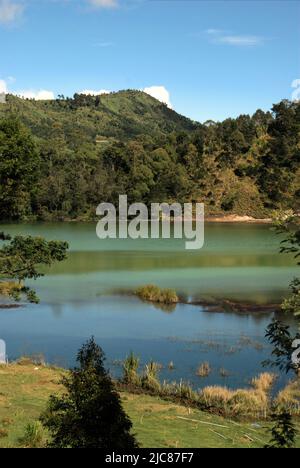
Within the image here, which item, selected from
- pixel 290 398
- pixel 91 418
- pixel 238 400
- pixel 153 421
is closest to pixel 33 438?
pixel 153 421

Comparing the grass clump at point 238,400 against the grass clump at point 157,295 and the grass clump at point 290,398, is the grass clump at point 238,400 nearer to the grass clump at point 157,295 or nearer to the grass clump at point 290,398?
the grass clump at point 290,398

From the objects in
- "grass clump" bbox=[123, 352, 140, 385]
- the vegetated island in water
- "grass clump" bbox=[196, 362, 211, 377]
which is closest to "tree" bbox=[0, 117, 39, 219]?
"grass clump" bbox=[123, 352, 140, 385]

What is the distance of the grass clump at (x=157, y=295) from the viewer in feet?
111

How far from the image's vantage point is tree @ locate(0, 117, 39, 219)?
18.2 meters

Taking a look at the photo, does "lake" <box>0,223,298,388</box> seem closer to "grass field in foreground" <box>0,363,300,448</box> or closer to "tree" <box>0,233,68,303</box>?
"grass field in foreground" <box>0,363,300,448</box>

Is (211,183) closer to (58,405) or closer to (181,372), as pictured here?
(181,372)

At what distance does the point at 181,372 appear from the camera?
66.0 feet

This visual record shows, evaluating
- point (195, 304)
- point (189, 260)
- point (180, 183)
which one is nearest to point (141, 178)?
point (180, 183)

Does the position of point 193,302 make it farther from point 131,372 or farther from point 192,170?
point 192,170

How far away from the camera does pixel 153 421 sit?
46.5ft

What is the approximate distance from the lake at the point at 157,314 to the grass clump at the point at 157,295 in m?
0.74

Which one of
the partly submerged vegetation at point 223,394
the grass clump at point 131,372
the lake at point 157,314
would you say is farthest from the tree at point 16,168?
the partly submerged vegetation at point 223,394

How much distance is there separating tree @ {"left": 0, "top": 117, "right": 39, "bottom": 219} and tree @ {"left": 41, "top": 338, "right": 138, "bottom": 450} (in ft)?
37.7

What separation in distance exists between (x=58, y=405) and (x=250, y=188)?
111724 mm
